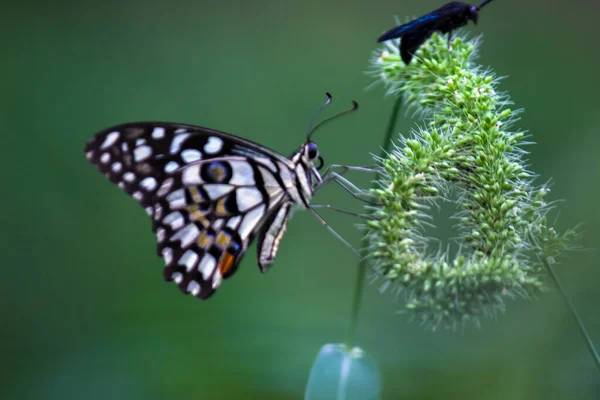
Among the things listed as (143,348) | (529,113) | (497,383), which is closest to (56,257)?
(143,348)

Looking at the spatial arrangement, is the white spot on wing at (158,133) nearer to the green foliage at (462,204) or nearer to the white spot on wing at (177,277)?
the white spot on wing at (177,277)

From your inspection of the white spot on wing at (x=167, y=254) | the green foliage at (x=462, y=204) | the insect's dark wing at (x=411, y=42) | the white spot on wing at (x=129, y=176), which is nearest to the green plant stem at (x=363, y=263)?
the green foliage at (x=462, y=204)

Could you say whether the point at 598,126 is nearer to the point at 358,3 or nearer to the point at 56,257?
the point at 358,3

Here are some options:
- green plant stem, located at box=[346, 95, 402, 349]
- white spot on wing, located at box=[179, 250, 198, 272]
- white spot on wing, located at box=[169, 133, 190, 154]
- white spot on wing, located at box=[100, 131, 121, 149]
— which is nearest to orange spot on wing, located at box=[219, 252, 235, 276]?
white spot on wing, located at box=[179, 250, 198, 272]

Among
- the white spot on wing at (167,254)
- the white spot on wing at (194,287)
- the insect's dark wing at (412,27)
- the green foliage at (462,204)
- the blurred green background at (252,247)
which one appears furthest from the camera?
the blurred green background at (252,247)

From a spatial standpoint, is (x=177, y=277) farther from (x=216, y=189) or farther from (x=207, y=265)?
(x=216, y=189)

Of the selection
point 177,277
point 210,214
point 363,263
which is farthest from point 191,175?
point 363,263

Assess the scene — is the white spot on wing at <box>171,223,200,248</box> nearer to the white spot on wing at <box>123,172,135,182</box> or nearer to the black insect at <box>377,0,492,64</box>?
the white spot on wing at <box>123,172,135,182</box>
